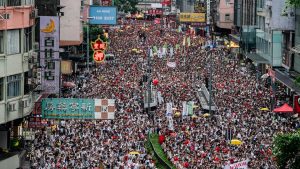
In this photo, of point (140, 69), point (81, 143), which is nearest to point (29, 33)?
point (81, 143)

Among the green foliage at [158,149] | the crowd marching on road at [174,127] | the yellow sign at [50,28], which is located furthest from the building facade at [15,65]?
the green foliage at [158,149]

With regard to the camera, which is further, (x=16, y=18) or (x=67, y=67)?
(x=67, y=67)

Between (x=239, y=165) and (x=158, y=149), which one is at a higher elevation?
(x=239, y=165)

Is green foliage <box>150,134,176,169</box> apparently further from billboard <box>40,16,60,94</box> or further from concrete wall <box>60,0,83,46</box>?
concrete wall <box>60,0,83,46</box>

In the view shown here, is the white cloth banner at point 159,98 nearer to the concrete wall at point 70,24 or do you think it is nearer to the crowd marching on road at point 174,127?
the crowd marching on road at point 174,127

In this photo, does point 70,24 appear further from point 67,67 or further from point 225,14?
point 225,14

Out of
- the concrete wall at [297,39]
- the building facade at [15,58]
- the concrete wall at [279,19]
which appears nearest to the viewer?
the building facade at [15,58]

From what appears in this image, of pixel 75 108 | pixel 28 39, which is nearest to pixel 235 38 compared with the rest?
pixel 28 39

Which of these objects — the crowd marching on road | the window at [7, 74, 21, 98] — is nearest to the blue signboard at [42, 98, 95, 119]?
the window at [7, 74, 21, 98]
